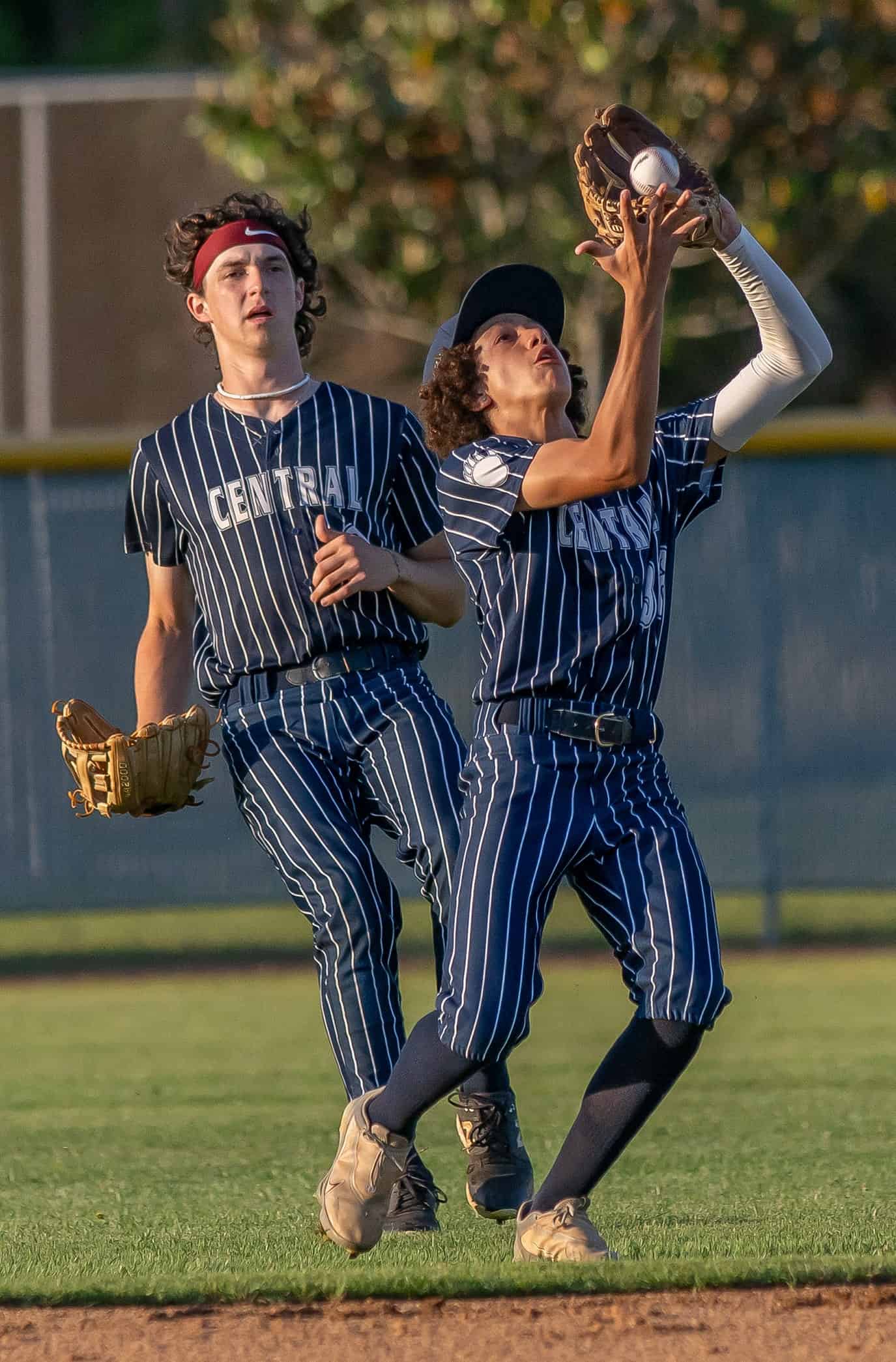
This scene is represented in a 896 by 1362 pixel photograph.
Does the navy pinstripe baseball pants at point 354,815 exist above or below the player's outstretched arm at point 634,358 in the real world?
below

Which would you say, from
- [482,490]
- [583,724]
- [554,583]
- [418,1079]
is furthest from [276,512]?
[418,1079]

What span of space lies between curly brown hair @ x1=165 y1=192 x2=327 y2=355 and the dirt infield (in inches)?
83.9

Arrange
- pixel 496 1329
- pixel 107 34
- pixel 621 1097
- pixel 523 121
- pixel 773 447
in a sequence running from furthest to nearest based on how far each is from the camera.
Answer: pixel 107 34
pixel 523 121
pixel 773 447
pixel 621 1097
pixel 496 1329

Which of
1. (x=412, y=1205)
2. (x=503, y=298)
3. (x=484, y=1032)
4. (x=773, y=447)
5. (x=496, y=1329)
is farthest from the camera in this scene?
(x=773, y=447)

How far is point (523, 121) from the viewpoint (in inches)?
504

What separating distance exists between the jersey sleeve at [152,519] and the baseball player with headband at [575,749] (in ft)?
2.70

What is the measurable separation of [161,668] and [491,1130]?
1.22 meters

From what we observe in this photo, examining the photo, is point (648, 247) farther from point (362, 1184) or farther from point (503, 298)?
point (362, 1184)

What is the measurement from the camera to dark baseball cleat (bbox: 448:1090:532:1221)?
4.34 m

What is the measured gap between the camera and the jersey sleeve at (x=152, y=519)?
15.1 ft

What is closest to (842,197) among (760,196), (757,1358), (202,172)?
(760,196)

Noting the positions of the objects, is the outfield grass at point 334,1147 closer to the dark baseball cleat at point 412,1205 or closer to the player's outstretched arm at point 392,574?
the dark baseball cleat at point 412,1205

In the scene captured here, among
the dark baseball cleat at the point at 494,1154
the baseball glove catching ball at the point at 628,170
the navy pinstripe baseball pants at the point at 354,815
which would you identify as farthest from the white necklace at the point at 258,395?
the dark baseball cleat at the point at 494,1154

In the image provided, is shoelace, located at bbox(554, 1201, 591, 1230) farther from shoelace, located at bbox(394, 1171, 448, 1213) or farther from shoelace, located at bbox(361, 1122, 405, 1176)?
shoelace, located at bbox(394, 1171, 448, 1213)
